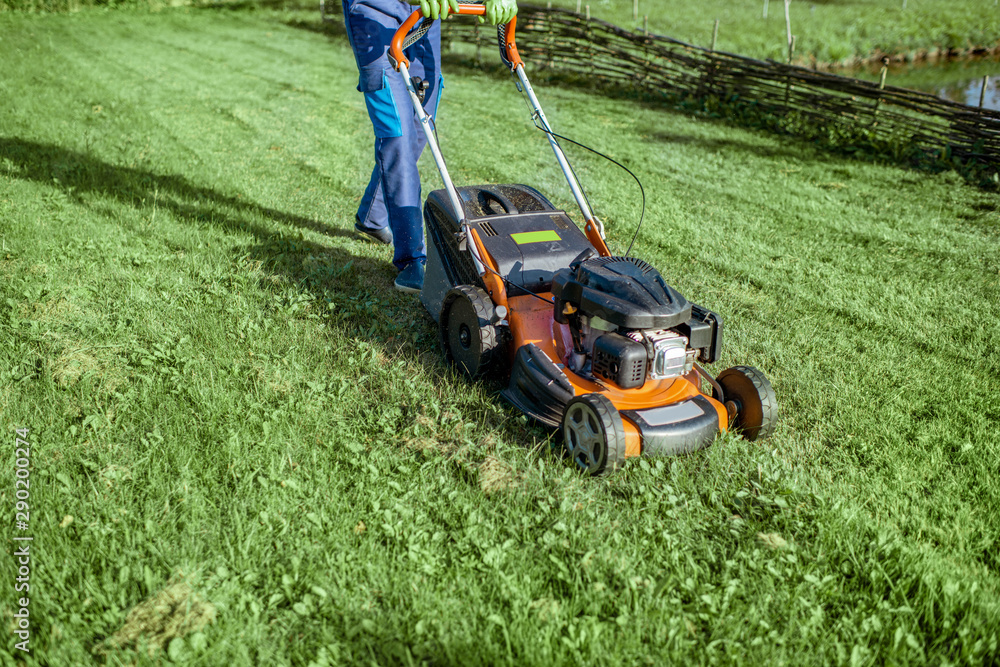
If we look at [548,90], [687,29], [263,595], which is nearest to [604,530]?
[263,595]

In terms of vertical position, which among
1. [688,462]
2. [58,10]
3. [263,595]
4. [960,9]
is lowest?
[263,595]

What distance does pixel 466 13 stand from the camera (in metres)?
3.21

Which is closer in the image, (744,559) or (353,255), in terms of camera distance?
(744,559)

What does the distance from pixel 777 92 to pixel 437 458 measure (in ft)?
26.8

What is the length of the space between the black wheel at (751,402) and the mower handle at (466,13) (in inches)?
71.8

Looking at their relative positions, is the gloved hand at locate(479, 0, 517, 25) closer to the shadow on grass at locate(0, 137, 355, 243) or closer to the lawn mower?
the lawn mower

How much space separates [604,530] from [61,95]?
920cm

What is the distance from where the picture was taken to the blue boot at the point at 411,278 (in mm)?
4102

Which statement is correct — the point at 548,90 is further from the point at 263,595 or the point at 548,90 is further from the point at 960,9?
the point at 960,9

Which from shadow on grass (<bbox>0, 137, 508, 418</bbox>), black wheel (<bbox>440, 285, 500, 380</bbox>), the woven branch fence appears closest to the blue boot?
shadow on grass (<bbox>0, 137, 508, 418</bbox>)

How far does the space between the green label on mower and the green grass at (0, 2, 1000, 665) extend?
0.70 meters

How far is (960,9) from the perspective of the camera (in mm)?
20219

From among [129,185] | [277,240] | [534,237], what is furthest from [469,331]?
[129,185]

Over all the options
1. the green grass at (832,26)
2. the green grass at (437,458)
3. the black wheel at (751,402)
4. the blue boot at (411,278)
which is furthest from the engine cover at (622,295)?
the green grass at (832,26)
